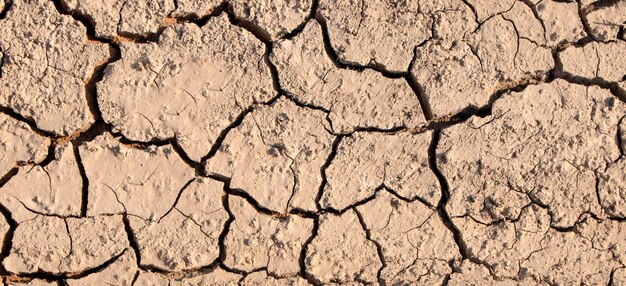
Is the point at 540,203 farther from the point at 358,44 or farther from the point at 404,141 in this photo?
the point at 358,44

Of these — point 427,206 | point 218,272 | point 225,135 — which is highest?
point 225,135

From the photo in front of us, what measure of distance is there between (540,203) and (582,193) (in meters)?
0.20

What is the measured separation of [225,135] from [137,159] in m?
0.39

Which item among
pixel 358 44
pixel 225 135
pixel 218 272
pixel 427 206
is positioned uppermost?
pixel 358 44

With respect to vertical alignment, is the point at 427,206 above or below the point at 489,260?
above

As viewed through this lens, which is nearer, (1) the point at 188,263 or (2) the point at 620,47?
(1) the point at 188,263

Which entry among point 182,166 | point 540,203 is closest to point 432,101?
point 540,203

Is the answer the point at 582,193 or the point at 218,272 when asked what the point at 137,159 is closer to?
the point at 218,272

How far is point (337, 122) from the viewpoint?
2.96 metres

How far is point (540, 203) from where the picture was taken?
9.91ft

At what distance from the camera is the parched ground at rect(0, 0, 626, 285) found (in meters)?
2.84

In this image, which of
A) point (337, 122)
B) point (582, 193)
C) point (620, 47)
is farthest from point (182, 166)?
point (620, 47)

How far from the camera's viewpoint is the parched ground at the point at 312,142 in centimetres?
284

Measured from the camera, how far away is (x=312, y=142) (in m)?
2.95
